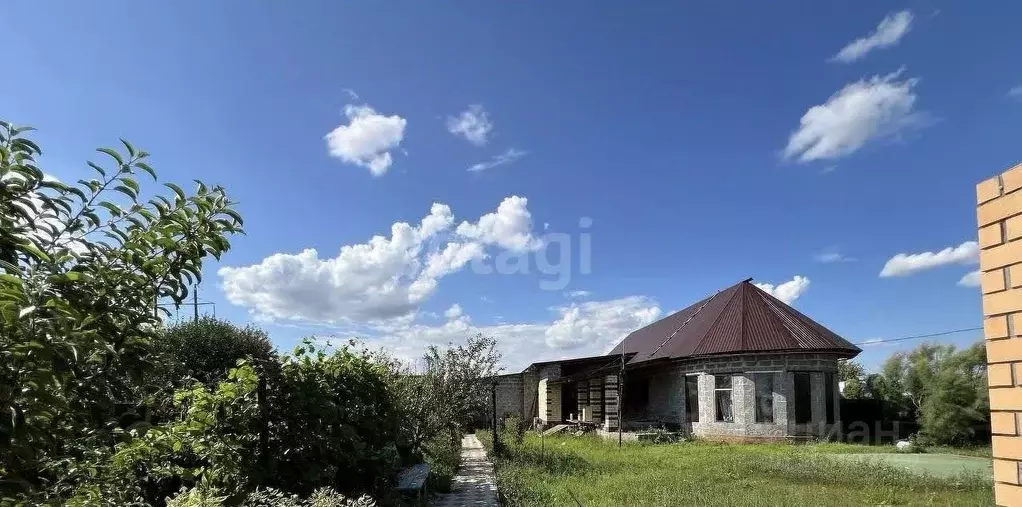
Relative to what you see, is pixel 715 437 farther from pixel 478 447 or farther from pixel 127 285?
pixel 127 285

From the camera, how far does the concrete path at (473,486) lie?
9406 mm

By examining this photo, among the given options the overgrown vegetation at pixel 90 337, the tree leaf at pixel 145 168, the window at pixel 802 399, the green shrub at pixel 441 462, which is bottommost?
the green shrub at pixel 441 462

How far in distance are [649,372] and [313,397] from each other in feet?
66.8

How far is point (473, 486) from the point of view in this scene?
36.4ft

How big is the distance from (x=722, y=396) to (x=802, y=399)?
2338 millimetres

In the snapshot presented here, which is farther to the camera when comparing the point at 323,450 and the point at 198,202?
the point at 323,450

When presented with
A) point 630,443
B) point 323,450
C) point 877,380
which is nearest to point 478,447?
point 630,443

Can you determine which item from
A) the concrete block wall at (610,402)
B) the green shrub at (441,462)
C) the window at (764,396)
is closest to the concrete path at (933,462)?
the window at (764,396)

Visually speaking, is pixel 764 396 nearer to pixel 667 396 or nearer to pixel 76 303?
pixel 667 396

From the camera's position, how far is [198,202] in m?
2.06

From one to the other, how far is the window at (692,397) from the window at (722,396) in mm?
871

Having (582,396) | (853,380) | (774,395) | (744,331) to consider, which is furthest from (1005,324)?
(853,380)

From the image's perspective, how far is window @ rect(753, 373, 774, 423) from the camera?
18516 millimetres

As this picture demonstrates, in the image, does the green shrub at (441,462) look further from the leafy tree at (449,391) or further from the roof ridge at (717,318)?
the roof ridge at (717,318)
